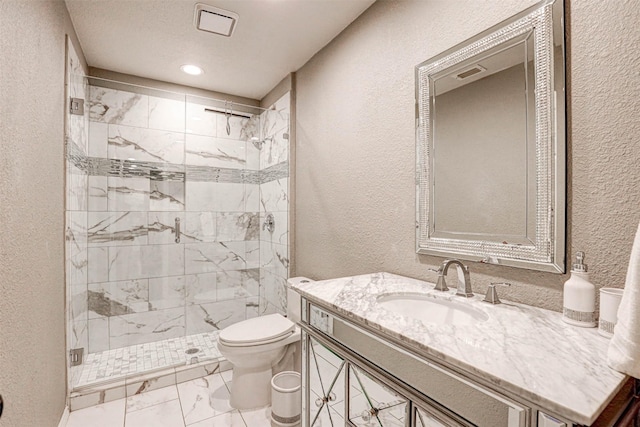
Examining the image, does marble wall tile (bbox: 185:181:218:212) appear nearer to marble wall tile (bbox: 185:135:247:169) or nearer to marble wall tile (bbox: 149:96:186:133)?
marble wall tile (bbox: 185:135:247:169)

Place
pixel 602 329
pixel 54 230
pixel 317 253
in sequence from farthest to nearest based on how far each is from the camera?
pixel 317 253
pixel 54 230
pixel 602 329

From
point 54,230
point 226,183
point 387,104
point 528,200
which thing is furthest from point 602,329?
point 226,183

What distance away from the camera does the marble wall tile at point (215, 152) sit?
3086 mm

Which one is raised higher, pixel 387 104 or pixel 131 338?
pixel 387 104

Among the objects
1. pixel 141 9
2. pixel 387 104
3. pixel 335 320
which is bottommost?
pixel 335 320

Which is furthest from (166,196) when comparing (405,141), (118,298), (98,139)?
(405,141)

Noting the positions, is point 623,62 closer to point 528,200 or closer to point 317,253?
point 528,200

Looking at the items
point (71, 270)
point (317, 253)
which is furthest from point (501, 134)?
point (71, 270)

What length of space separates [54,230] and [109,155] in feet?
4.21

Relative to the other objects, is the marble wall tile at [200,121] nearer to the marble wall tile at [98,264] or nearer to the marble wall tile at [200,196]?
the marble wall tile at [200,196]

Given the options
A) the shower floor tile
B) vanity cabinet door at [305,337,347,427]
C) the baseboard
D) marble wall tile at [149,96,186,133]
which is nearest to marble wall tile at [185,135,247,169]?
marble wall tile at [149,96,186,133]

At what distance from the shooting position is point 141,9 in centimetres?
193

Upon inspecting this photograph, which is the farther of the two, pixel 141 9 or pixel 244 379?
pixel 244 379

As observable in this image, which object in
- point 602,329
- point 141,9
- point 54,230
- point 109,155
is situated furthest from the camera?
point 109,155
